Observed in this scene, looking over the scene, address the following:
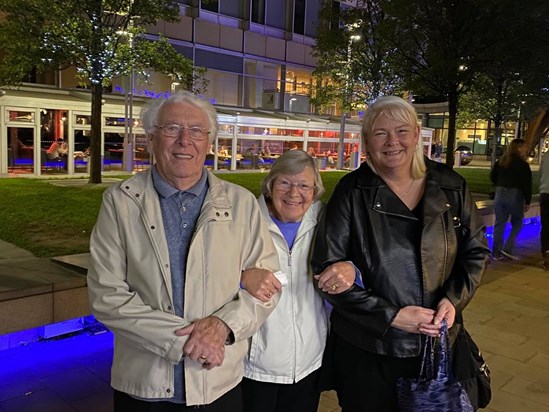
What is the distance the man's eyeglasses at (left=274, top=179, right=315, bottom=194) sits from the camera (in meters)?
2.80

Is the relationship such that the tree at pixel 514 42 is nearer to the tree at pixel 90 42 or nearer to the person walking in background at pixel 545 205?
the person walking in background at pixel 545 205

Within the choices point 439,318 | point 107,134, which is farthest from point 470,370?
point 107,134

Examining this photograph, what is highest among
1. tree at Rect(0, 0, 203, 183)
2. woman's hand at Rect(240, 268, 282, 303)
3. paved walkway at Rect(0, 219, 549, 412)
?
tree at Rect(0, 0, 203, 183)

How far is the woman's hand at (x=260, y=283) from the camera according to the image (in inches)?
91.2

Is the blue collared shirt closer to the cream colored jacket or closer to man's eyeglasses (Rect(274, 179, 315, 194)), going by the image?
the cream colored jacket

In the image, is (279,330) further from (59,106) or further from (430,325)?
(59,106)

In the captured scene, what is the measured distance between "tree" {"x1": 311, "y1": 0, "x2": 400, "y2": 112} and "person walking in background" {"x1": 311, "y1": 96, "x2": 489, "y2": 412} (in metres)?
18.6

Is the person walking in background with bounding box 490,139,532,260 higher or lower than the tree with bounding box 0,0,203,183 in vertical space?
lower

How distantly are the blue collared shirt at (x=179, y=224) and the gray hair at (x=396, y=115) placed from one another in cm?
84

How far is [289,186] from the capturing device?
9.22ft

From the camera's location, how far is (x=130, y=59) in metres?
15.0

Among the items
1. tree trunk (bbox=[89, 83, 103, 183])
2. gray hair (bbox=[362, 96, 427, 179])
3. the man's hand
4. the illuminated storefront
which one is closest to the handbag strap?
gray hair (bbox=[362, 96, 427, 179])

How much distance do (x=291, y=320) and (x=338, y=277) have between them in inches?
17.4

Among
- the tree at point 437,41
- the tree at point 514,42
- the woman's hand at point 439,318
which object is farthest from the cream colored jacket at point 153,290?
the tree at point 437,41
